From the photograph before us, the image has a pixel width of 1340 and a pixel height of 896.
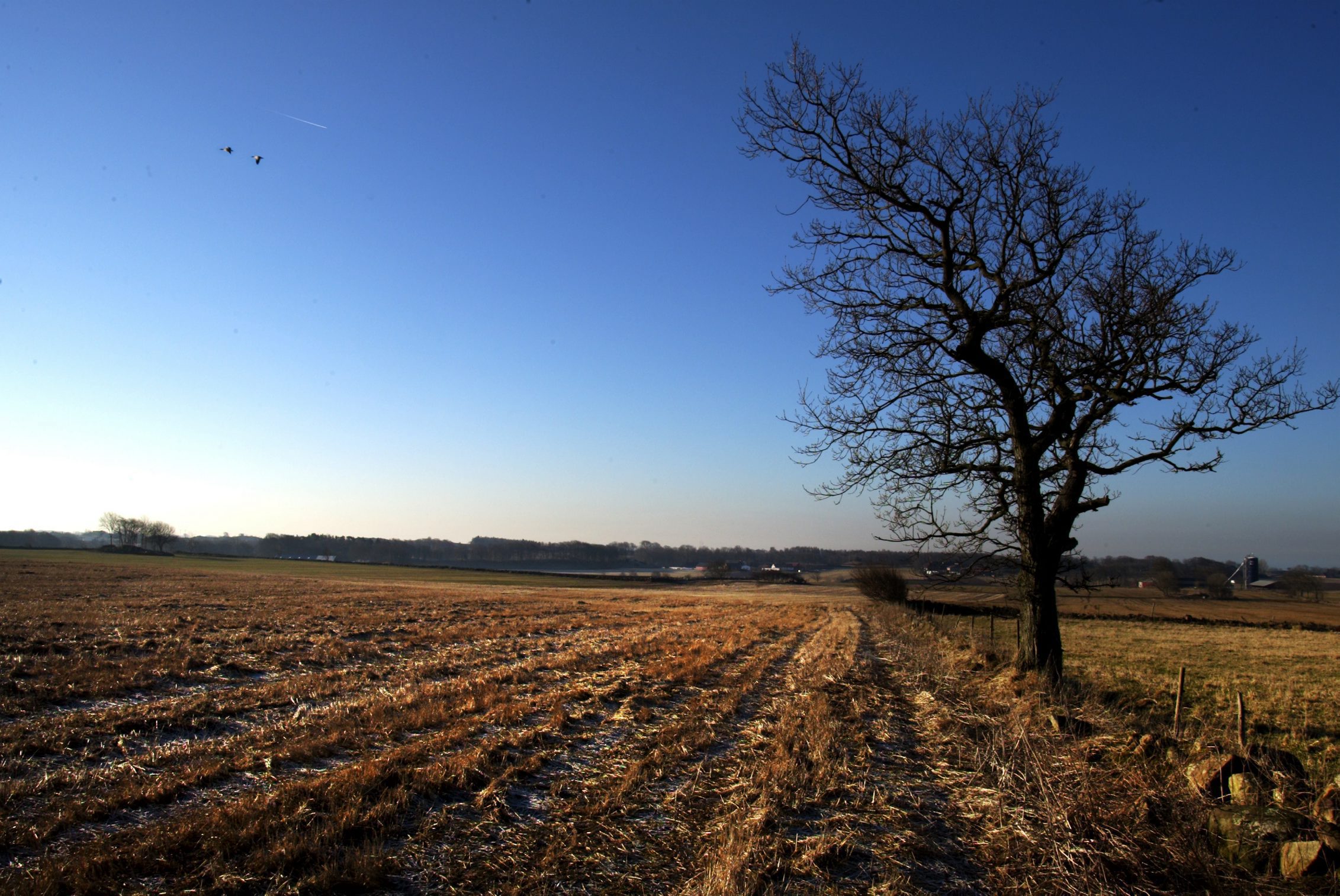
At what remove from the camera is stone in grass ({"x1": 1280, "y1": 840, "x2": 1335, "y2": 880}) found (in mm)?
4449

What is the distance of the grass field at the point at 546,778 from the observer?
196 inches

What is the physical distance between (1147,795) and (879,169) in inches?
356

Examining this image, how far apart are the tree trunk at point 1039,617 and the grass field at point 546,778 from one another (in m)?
0.83

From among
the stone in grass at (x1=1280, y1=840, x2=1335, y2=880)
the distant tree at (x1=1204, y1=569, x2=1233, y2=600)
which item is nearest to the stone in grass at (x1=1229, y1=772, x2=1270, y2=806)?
the stone in grass at (x1=1280, y1=840, x2=1335, y2=880)

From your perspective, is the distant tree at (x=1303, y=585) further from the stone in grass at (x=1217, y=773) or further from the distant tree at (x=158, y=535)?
the distant tree at (x=158, y=535)

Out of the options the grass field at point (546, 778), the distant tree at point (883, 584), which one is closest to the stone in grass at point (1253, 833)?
the grass field at point (546, 778)

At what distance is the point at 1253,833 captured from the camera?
4914mm

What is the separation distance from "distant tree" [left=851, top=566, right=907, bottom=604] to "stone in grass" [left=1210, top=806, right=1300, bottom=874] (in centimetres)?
4701

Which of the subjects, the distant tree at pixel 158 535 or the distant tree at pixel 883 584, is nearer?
the distant tree at pixel 883 584

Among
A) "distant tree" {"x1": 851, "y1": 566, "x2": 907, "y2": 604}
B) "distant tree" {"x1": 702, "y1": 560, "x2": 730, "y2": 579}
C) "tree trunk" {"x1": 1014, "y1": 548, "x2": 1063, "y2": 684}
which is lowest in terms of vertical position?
"distant tree" {"x1": 702, "y1": 560, "x2": 730, "y2": 579}

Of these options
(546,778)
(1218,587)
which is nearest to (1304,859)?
(546,778)

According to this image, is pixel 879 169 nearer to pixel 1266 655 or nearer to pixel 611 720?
pixel 611 720

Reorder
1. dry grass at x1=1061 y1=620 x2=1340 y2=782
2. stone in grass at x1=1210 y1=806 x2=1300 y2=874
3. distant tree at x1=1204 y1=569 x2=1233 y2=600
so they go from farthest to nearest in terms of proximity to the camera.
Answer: distant tree at x1=1204 y1=569 x2=1233 y2=600 < dry grass at x1=1061 y1=620 x2=1340 y2=782 < stone in grass at x1=1210 y1=806 x2=1300 y2=874

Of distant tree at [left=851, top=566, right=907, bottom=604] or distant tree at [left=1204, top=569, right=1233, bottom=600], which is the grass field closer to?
distant tree at [left=851, top=566, right=907, bottom=604]
